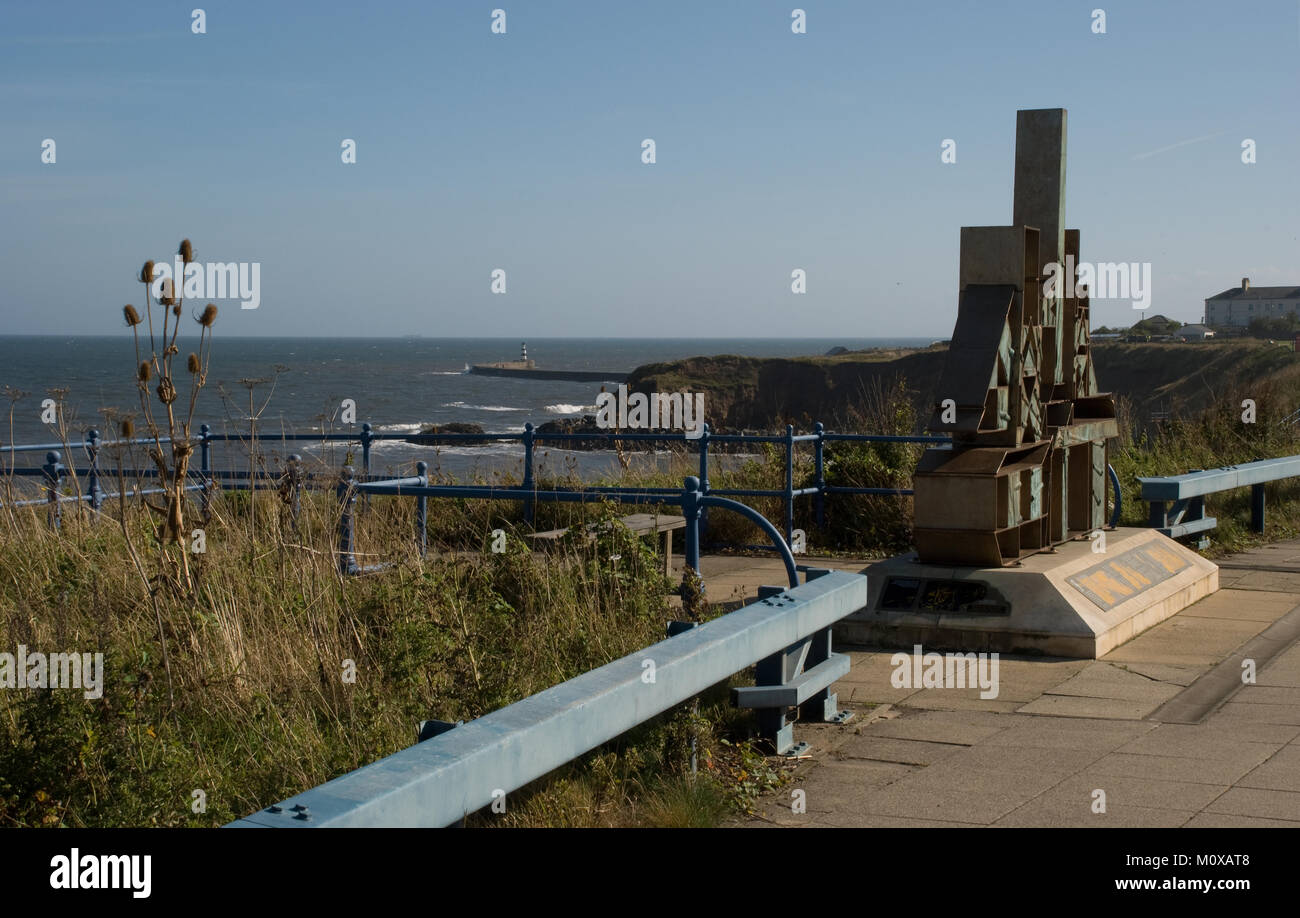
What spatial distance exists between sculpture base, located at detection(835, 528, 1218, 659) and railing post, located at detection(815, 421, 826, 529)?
10.8ft

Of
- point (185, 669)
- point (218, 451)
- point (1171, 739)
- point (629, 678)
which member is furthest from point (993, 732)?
point (218, 451)

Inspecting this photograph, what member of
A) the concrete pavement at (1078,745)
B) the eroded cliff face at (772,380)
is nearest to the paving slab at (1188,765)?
the concrete pavement at (1078,745)

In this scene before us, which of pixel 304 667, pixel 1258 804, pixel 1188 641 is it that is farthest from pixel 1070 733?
pixel 304 667

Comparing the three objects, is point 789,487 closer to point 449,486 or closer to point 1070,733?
point 449,486

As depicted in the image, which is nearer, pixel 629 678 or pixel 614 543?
pixel 629 678

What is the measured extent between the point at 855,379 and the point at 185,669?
77.0 metres

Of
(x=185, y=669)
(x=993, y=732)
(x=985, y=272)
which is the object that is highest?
(x=985, y=272)

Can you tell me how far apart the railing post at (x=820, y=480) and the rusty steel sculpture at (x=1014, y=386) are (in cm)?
298

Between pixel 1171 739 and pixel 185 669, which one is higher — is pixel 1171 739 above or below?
below

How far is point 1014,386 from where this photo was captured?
866 centimetres

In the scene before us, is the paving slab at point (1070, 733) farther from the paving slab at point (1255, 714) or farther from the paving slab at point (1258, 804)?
the paving slab at point (1258, 804)

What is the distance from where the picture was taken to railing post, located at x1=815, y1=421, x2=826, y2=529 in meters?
12.4

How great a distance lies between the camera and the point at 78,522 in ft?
30.0
